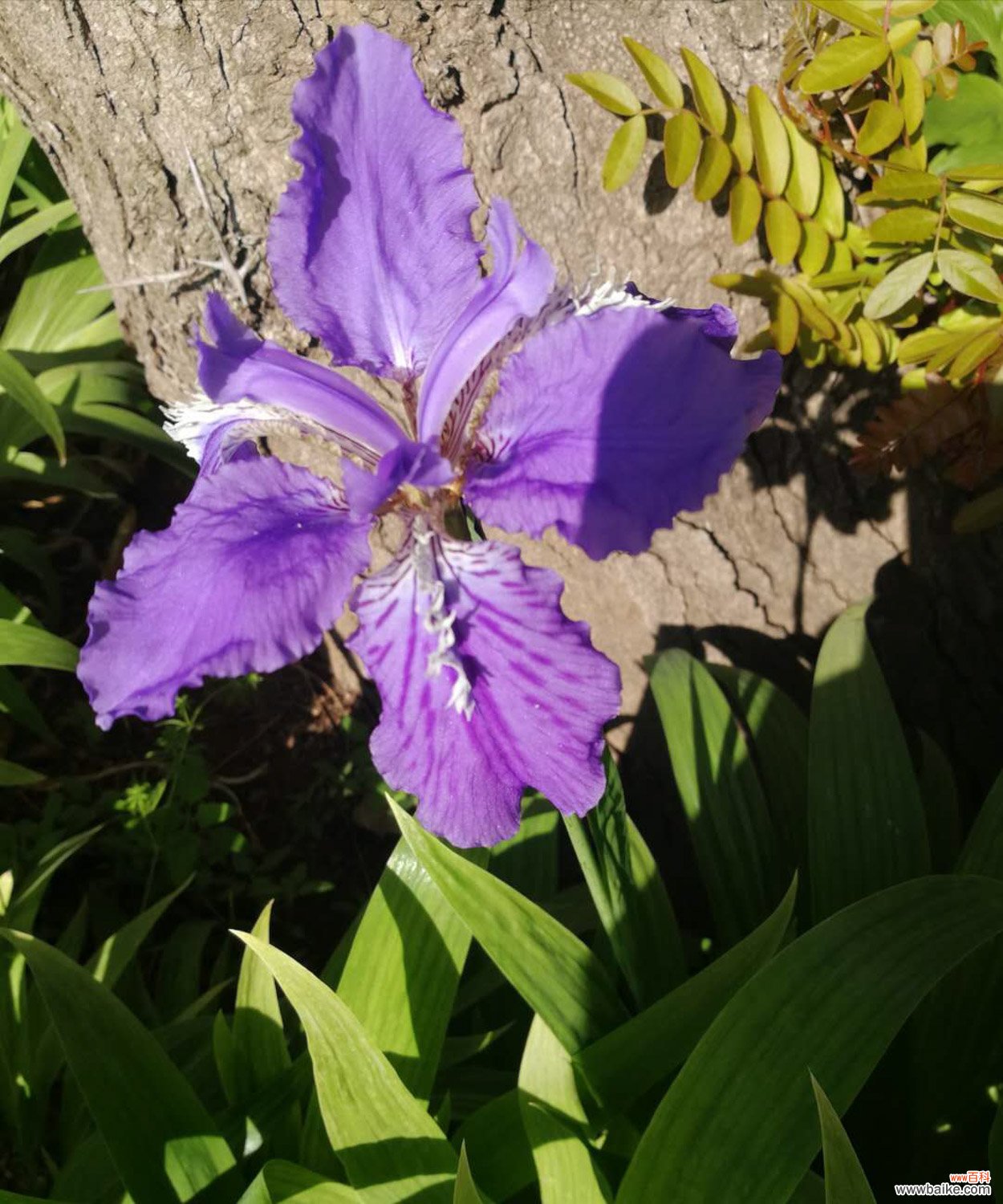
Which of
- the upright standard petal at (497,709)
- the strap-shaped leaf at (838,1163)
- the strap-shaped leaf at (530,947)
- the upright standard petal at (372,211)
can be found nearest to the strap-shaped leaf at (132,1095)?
the strap-shaped leaf at (530,947)

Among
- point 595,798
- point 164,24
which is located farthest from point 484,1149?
point 164,24

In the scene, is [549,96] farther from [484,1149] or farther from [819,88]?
[484,1149]

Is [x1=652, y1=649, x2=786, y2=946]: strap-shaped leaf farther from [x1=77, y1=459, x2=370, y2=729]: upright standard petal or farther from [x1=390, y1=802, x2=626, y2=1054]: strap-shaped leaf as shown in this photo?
[x1=77, y1=459, x2=370, y2=729]: upright standard petal

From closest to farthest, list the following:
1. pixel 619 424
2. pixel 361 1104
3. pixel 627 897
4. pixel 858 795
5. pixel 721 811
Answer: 1. pixel 619 424
2. pixel 361 1104
3. pixel 627 897
4. pixel 858 795
5. pixel 721 811

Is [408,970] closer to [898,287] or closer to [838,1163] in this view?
[838,1163]

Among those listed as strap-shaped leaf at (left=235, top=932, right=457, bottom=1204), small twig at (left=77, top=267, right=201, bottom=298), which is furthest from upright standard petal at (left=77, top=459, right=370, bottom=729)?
small twig at (left=77, top=267, right=201, bottom=298)

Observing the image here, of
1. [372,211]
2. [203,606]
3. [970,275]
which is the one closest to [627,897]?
[203,606]
